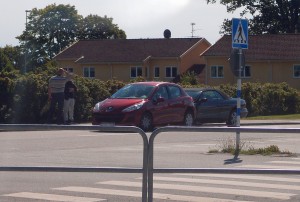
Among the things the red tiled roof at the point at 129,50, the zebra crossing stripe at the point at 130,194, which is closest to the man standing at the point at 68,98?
the zebra crossing stripe at the point at 130,194

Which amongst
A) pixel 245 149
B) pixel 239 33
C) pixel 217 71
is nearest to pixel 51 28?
pixel 217 71

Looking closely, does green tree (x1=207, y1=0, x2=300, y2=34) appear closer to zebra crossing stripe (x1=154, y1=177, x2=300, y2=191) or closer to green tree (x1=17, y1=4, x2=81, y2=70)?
green tree (x1=17, y1=4, x2=81, y2=70)

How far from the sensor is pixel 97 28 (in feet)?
339

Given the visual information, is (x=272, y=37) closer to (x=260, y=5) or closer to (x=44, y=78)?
(x=260, y=5)

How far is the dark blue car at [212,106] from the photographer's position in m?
29.3

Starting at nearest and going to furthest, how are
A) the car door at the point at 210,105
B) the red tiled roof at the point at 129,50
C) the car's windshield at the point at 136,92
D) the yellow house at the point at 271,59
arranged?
1. the car's windshield at the point at 136,92
2. the car door at the point at 210,105
3. the yellow house at the point at 271,59
4. the red tiled roof at the point at 129,50

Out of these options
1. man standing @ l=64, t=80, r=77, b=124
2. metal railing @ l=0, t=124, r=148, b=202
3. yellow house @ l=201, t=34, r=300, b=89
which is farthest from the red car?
yellow house @ l=201, t=34, r=300, b=89

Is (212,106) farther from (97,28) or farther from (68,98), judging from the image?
(97,28)

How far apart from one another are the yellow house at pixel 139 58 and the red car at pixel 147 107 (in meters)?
43.4

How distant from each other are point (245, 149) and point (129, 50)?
198ft

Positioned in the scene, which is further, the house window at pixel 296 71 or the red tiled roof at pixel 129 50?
the red tiled roof at pixel 129 50

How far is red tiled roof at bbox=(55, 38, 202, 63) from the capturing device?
235ft

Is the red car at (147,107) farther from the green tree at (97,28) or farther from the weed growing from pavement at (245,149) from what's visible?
the green tree at (97,28)

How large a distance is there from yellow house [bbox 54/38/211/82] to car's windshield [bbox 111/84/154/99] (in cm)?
4379
